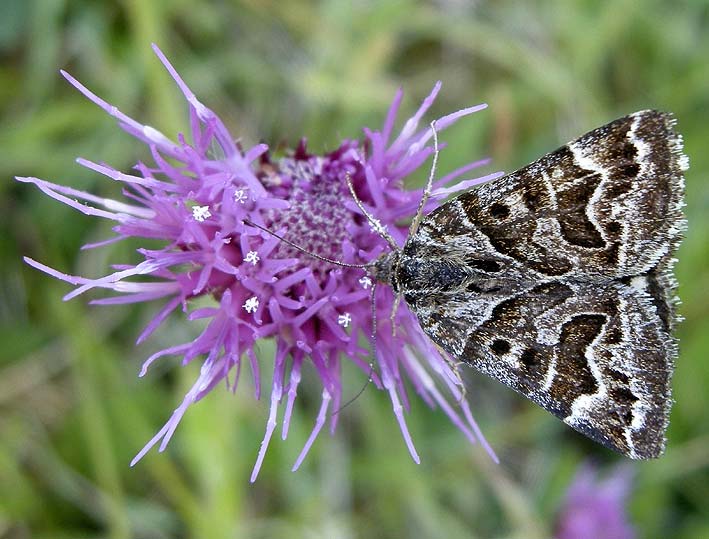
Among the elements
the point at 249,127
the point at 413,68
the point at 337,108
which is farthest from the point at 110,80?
the point at 413,68

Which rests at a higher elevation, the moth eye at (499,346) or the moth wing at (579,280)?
the moth wing at (579,280)

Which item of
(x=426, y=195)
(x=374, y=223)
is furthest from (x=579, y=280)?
(x=374, y=223)

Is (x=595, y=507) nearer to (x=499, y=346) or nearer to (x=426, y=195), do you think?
(x=499, y=346)

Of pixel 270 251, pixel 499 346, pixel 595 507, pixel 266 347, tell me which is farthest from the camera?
pixel 595 507

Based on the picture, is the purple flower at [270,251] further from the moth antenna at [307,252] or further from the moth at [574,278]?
the moth at [574,278]

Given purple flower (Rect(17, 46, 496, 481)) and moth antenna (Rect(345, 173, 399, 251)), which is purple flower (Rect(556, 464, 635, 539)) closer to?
purple flower (Rect(17, 46, 496, 481))

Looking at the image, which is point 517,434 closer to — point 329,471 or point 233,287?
point 329,471

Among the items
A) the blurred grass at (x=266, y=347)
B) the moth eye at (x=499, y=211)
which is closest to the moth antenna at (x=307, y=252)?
the moth eye at (x=499, y=211)
